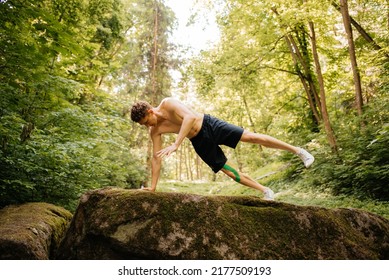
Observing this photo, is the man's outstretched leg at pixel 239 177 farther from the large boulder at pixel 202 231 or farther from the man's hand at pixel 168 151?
the man's hand at pixel 168 151

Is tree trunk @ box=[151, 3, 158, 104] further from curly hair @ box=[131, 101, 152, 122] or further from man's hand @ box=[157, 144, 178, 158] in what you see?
man's hand @ box=[157, 144, 178, 158]

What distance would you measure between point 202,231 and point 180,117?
1.44 meters

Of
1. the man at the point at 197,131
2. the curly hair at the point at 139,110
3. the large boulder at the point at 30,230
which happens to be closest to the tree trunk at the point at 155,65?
the large boulder at the point at 30,230

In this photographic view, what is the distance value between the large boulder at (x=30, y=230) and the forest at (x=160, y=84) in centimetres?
48

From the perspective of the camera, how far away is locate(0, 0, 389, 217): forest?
5.43 metres

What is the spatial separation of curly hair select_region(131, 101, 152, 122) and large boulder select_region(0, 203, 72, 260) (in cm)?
161

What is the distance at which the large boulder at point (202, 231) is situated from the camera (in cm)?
285

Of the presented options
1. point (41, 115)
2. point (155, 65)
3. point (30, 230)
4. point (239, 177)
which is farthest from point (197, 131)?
point (155, 65)

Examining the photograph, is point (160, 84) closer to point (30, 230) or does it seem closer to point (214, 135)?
point (214, 135)

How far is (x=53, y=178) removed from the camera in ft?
19.8

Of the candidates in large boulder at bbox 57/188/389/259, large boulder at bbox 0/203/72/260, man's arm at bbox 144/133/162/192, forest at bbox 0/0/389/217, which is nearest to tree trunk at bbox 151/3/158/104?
forest at bbox 0/0/389/217

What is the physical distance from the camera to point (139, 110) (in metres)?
3.57

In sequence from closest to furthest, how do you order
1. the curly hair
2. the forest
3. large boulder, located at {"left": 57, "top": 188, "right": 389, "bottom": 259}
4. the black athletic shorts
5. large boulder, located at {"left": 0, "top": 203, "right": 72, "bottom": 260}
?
large boulder, located at {"left": 57, "top": 188, "right": 389, "bottom": 259} < large boulder, located at {"left": 0, "top": 203, "right": 72, "bottom": 260} < the curly hair < the black athletic shorts < the forest
